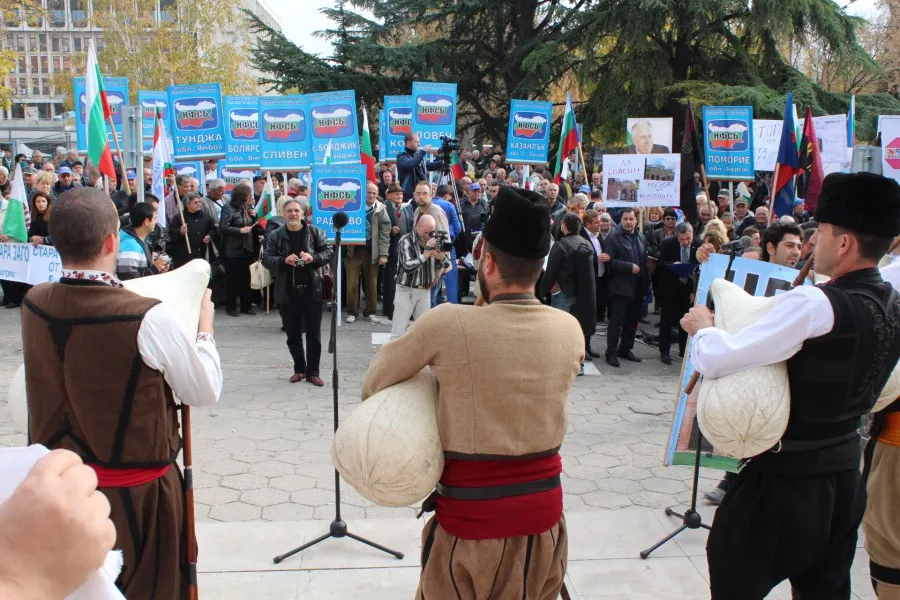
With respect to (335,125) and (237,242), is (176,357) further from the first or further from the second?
(335,125)

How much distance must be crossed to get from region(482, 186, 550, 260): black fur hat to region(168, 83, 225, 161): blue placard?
1088 centimetres

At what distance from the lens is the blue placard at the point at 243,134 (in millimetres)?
12680

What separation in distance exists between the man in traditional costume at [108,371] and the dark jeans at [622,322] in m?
7.52

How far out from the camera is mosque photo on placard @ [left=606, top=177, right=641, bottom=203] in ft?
35.2

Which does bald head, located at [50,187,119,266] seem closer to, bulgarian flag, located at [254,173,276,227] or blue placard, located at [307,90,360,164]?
blue placard, located at [307,90,360,164]

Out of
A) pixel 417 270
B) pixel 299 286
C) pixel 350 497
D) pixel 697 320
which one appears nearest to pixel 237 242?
pixel 299 286

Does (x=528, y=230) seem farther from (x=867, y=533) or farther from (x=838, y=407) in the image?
(x=867, y=533)

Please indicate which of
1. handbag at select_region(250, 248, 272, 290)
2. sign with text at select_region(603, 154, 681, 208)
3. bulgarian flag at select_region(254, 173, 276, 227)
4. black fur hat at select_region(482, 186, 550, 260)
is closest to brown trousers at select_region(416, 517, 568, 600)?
black fur hat at select_region(482, 186, 550, 260)

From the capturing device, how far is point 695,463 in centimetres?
492

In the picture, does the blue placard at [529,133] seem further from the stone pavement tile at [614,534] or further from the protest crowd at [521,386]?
the protest crowd at [521,386]

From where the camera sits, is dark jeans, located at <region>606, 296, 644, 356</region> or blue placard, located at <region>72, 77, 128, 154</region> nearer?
dark jeans, located at <region>606, 296, 644, 356</region>

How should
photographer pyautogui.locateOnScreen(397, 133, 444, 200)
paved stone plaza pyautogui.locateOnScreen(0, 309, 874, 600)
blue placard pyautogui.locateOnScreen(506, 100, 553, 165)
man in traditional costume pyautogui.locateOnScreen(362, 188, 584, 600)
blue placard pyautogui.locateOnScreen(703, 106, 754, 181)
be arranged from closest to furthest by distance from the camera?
man in traditional costume pyautogui.locateOnScreen(362, 188, 584, 600)
paved stone plaza pyautogui.locateOnScreen(0, 309, 874, 600)
blue placard pyautogui.locateOnScreen(703, 106, 754, 181)
photographer pyautogui.locateOnScreen(397, 133, 444, 200)
blue placard pyautogui.locateOnScreen(506, 100, 553, 165)

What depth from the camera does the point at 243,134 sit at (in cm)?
1273

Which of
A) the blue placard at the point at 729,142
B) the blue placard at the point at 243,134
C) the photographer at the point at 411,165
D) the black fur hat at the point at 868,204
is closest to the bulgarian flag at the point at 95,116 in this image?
the blue placard at the point at 243,134
